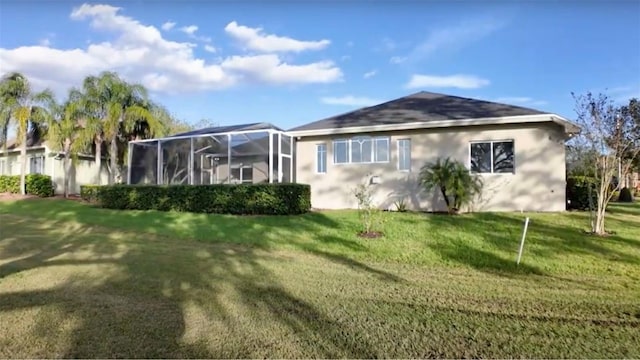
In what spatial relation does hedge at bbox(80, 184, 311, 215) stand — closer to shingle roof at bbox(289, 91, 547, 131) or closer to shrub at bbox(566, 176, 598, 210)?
shingle roof at bbox(289, 91, 547, 131)

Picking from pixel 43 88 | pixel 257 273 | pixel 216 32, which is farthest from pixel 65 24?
pixel 43 88

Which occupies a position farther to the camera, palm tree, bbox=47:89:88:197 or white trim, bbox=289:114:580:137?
palm tree, bbox=47:89:88:197

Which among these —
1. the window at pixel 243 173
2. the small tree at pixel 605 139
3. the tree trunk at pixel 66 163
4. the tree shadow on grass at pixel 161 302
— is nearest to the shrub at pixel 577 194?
the small tree at pixel 605 139

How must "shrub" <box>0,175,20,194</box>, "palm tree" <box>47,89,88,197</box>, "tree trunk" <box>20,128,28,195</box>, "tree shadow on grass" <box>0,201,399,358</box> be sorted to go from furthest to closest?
"shrub" <box>0,175,20,194</box> < "tree trunk" <box>20,128,28,195</box> < "palm tree" <box>47,89,88,197</box> < "tree shadow on grass" <box>0,201,399,358</box>

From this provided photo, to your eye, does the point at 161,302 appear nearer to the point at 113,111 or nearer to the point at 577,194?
the point at 577,194

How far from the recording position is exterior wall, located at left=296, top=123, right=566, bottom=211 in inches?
520

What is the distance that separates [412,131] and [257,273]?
1010 cm

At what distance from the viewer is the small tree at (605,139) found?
9555mm

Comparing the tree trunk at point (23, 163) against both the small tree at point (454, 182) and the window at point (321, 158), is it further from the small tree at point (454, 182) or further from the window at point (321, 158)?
the small tree at point (454, 182)

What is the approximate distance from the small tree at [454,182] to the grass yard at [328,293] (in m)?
2.31

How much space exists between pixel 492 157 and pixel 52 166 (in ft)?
83.1

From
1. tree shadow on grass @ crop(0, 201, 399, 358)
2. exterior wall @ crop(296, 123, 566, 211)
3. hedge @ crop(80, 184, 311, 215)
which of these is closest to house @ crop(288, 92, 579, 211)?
exterior wall @ crop(296, 123, 566, 211)

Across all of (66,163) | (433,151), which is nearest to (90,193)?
(66,163)

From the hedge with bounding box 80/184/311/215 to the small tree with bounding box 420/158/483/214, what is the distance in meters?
4.32
